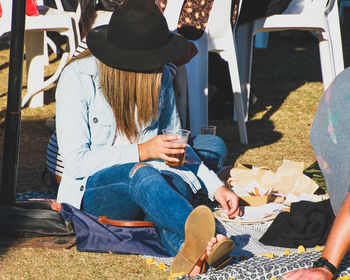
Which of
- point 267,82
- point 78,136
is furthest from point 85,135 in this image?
point 267,82

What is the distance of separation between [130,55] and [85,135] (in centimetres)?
45

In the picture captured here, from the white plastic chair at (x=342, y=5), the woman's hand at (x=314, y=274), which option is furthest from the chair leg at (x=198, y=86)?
the white plastic chair at (x=342, y=5)

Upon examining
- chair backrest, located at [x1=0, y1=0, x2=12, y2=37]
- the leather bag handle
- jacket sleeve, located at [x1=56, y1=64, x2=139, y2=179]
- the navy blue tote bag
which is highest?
chair backrest, located at [x1=0, y1=0, x2=12, y2=37]

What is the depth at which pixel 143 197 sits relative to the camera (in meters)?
2.55

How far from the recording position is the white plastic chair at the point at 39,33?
192 inches

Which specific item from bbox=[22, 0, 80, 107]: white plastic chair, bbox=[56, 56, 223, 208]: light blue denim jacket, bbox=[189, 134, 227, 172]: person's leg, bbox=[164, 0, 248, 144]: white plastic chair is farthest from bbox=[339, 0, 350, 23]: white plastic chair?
bbox=[56, 56, 223, 208]: light blue denim jacket

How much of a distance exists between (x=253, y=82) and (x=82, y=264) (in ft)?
16.5

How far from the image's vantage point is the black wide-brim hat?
265 centimetres

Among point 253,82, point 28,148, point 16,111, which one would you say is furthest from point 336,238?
point 253,82

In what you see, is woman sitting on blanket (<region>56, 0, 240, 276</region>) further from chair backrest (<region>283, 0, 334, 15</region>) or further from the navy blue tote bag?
chair backrest (<region>283, 0, 334, 15</region>)

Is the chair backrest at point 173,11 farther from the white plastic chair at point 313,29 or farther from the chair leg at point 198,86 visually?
the white plastic chair at point 313,29

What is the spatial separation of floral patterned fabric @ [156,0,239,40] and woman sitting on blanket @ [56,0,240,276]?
157cm

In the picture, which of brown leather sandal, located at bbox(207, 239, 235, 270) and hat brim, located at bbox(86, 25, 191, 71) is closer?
brown leather sandal, located at bbox(207, 239, 235, 270)

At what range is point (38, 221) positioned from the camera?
9.09 ft
